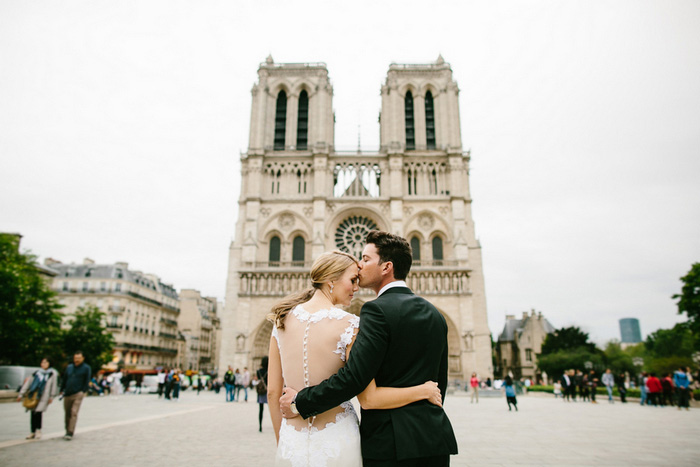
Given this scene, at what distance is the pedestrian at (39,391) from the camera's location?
697 centimetres

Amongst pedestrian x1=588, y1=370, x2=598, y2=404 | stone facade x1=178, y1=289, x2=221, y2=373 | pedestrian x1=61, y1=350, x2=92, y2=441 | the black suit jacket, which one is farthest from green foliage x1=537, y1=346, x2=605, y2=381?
the black suit jacket

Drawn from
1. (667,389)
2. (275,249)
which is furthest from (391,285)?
(275,249)

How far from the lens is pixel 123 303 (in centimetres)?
3656

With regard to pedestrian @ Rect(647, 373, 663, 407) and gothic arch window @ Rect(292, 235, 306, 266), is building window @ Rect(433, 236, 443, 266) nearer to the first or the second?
gothic arch window @ Rect(292, 235, 306, 266)

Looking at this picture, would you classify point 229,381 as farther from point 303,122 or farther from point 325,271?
point 303,122

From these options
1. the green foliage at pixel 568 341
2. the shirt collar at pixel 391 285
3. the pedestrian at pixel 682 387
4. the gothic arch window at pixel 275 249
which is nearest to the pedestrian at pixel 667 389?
the pedestrian at pixel 682 387

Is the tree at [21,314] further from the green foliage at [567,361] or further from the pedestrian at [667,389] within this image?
the green foliage at [567,361]

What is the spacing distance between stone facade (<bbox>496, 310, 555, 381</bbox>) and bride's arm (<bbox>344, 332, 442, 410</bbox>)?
4434 cm

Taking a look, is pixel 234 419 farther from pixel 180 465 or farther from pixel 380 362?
pixel 380 362

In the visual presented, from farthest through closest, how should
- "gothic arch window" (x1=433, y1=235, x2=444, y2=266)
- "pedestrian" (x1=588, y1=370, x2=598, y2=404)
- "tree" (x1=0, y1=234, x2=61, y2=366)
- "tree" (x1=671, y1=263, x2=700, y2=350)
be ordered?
"gothic arch window" (x1=433, y1=235, x2=444, y2=266) < "tree" (x1=671, y1=263, x2=700, y2=350) < "tree" (x1=0, y1=234, x2=61, y2=366) < "pedestrian" (x1=588, y1=370, x2=598, y2=404)

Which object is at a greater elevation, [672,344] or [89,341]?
[672,344]

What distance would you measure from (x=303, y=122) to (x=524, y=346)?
30234 millimetres

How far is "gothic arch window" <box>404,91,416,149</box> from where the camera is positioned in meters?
33.9

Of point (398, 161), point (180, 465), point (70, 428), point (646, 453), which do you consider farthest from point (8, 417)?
point (398, 161)
